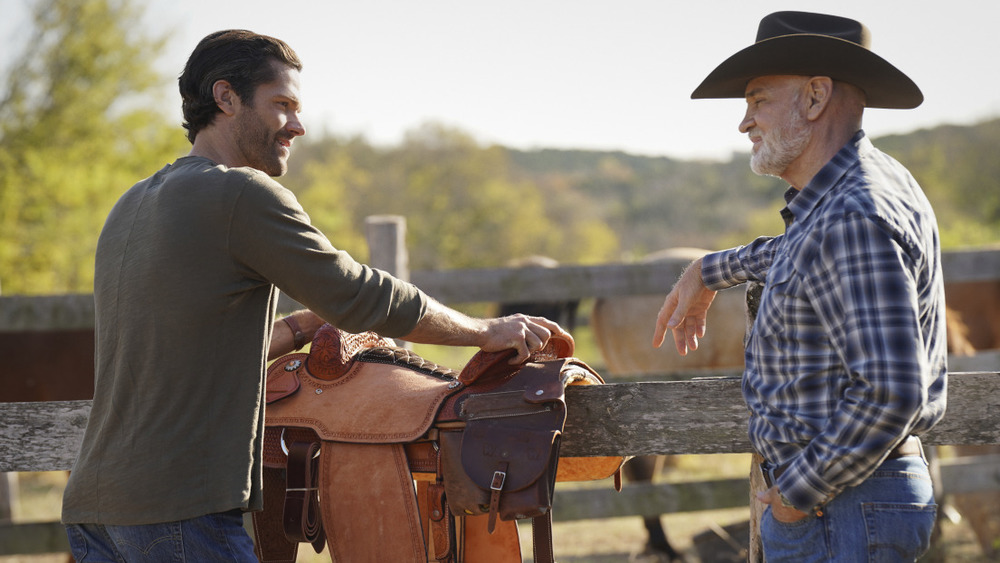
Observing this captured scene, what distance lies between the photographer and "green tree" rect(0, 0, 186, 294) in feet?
40.8

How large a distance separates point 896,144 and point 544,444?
66.3 m

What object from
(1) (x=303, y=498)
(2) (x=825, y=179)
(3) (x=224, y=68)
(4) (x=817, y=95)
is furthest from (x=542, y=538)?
(3) (x=224, y=68)

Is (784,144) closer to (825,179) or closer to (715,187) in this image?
(825,179)

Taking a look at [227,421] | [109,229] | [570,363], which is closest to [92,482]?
[227,421]

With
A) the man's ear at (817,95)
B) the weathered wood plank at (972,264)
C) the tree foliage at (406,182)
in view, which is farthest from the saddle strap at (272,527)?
the tree foliage at (406,182)

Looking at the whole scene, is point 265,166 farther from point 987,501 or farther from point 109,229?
point 987,501

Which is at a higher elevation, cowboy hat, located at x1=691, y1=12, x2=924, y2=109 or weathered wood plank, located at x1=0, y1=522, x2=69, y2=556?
cowboy hat, located at x1=691, y1=12, x2=924, y2=109

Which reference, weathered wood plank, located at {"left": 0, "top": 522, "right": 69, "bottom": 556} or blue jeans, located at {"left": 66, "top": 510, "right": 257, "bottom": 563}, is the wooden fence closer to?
weathered wood plank, located at {"left": 0, "top": 522, "right": 69, "bottom": 556}

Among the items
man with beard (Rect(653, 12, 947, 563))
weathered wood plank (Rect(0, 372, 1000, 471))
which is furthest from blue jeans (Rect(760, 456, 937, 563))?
weathered wood plank (Rect(0, 372, 1000, 471))

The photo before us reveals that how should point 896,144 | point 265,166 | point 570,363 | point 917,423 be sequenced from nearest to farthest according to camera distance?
1. point 917,423
2. point 265,166
3. point 570,363
4. point 896,144

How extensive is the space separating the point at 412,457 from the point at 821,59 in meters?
1.26

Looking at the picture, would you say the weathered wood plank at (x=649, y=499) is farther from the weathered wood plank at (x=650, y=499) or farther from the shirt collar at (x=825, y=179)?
the shirt collar at (x=825, y=179)

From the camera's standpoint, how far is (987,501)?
17.0 feet

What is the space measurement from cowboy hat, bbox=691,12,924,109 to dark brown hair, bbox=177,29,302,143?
1017mm
